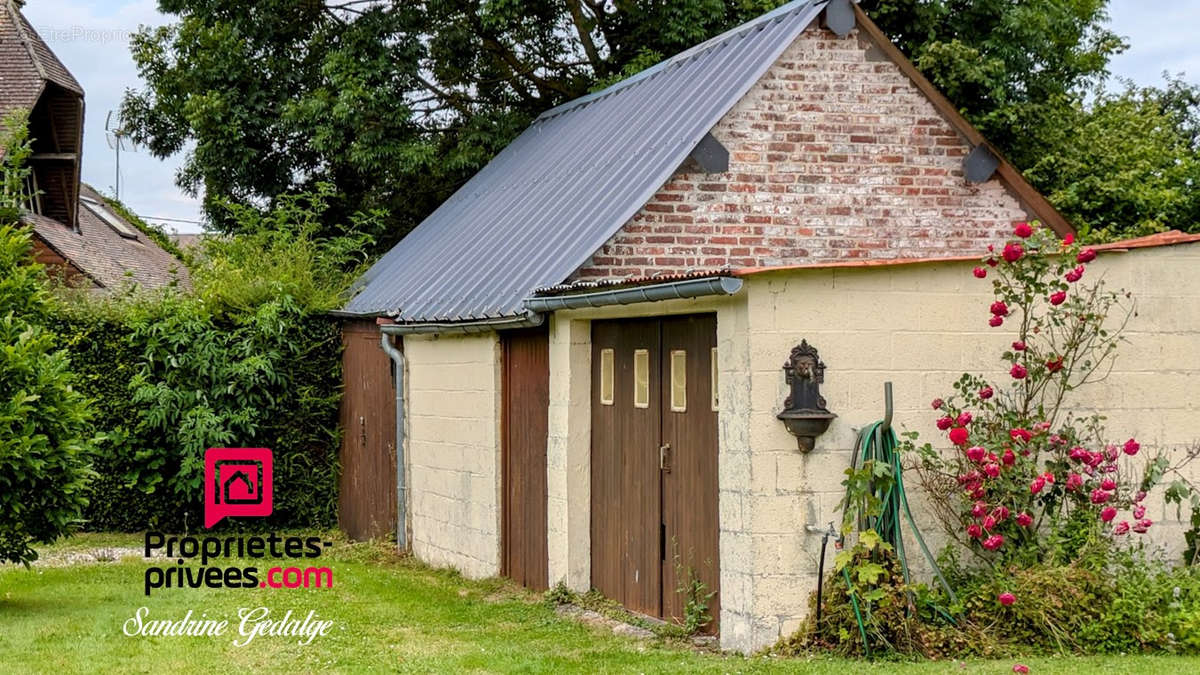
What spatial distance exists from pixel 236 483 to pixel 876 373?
10367 mm

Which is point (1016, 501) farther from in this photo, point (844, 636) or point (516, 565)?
point (516, 565)

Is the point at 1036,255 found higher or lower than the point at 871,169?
lower

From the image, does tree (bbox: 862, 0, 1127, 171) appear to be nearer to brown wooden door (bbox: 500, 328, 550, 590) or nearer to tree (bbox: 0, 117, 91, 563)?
brown wooden door (bbox: 500, 328, 550, 590)

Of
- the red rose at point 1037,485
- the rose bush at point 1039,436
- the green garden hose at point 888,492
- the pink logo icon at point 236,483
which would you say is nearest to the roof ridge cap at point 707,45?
the rose bush at point 1039,436

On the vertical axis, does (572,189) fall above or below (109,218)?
below

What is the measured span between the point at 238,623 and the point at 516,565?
2.54 m

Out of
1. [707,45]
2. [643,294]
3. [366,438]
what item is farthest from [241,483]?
[643,294]

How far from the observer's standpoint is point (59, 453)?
35.3 feet

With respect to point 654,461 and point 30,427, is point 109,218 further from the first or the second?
point 654,461

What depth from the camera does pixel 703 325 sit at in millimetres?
9547

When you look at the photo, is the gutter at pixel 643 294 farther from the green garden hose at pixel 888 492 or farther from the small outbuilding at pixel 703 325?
the green garden hose at pixel 888 492

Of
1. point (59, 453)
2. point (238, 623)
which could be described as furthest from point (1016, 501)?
point (59, 453)

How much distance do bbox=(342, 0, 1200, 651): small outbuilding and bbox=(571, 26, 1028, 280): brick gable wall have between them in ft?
0.07

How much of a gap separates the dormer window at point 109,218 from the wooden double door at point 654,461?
24.0 m
